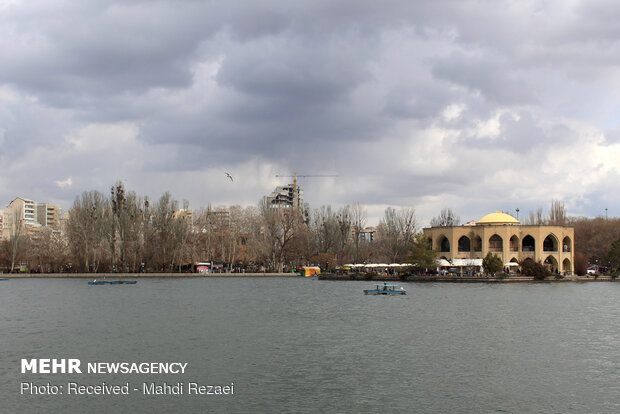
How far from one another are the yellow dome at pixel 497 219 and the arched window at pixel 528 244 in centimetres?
248

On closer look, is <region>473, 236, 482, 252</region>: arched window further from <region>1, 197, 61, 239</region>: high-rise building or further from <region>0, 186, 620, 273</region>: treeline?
<region>1, 197, 61, 239</region>: high-rise building

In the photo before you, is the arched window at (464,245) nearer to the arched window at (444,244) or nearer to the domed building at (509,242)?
the domed building at (509,242)

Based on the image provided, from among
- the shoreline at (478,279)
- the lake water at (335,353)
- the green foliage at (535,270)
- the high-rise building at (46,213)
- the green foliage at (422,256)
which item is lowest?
the shoreline at (478,279)

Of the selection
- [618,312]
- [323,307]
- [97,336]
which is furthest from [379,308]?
[97,336]

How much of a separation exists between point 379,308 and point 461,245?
149ft

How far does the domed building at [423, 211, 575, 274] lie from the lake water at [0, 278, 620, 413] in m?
37.6

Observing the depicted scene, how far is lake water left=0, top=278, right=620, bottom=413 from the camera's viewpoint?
15.8 m

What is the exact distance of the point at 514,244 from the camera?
79.6 metres

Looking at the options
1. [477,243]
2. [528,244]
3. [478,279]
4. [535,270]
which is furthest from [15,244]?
[528,244]

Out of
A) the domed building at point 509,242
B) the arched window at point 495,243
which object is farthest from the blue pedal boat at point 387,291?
the arched window at point 495,243

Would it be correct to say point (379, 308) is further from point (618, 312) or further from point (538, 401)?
point (538, 401)

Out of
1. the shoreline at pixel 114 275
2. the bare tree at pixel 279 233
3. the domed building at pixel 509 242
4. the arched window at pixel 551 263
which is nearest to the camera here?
the shoreline at pixel 114 275

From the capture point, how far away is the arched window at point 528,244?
79281 mm

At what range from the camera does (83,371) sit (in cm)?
1933
